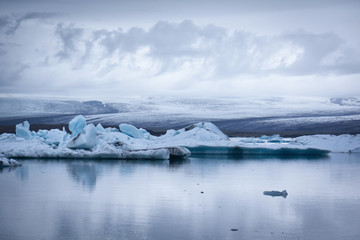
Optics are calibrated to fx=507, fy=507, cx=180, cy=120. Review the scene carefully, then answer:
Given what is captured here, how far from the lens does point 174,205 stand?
19.8 feet

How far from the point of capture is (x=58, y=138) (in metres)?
17.4

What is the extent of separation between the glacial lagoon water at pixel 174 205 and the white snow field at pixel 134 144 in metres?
3.62

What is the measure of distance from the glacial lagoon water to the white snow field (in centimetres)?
362

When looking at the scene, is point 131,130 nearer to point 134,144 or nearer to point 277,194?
point 134,144

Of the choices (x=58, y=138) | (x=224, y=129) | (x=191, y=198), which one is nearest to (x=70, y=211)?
(x=191, y=198)

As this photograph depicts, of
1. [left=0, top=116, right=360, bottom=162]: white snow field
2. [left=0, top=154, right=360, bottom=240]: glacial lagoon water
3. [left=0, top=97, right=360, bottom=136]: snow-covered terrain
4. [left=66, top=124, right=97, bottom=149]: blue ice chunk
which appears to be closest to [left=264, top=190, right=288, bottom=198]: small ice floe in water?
[left=0, top=154, right=360, bottom=240]: glacial lagoon water

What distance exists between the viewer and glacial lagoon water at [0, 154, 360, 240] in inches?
179

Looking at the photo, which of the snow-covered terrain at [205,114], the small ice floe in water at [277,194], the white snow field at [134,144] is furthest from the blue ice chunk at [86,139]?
the snow-covered terrain at [205,114]

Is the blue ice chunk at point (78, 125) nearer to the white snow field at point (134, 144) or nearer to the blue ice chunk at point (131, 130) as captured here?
the white snow field at point (134, 144)

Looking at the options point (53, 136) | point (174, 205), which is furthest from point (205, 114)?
point (174, 205)

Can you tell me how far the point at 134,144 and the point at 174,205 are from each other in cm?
904

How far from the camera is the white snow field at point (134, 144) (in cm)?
1370

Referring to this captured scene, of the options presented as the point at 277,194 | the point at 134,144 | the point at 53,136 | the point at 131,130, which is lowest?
the point at 277,194

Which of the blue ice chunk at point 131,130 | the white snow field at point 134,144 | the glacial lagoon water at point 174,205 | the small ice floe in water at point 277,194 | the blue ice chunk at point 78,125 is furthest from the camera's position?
the blue ice chunk at point 131,130
